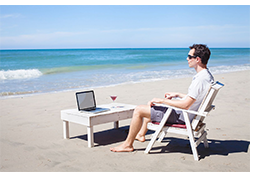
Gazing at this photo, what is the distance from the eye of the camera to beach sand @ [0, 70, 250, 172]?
3.26 metres

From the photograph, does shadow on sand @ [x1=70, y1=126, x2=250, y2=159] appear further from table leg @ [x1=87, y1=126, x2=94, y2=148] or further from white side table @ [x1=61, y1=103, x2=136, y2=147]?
white side table @ [x1=61, y1=103, x2=136, y2=147]

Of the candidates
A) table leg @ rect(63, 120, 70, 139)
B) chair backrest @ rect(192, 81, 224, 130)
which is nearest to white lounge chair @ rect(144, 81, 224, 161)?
chair backrest @ rect(192, 81, 224, 130)

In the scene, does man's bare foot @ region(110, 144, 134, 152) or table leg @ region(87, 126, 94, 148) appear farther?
table leg @ region(87, 126, 94, 148)

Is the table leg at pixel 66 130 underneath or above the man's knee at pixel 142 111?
underneath

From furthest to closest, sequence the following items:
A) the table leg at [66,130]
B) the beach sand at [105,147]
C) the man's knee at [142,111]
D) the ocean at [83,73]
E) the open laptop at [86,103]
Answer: the ocean at [83,73]
the table leg at [66,130]
the open laptop at [86,103]
the man's knee at [142,111]
the beach sand at [105,147]

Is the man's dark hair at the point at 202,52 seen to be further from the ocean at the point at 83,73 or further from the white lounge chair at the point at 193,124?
the ocean at the point at 83,73

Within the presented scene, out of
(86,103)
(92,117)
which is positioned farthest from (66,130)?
(92,117)

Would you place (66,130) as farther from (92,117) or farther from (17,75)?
(17,75)

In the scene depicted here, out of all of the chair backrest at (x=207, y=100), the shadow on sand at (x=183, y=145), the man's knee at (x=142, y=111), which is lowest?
the shadow on sand at (x=183, y=145)

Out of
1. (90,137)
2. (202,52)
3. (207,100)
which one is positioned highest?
(202,52)

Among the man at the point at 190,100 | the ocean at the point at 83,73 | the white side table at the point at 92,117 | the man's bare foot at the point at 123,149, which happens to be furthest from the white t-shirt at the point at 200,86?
the ocean at the point at 83,73

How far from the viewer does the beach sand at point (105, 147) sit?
10.7ft

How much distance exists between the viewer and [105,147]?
13.1 ft
